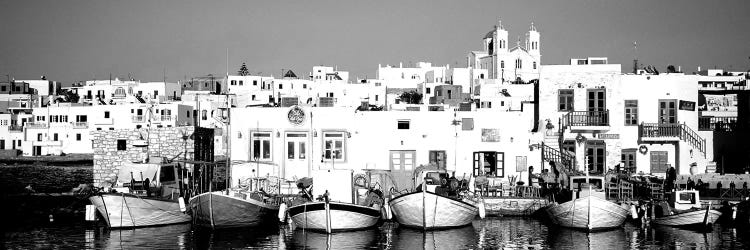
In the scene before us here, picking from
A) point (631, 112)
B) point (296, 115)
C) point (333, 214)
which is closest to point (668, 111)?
point (631, 112)

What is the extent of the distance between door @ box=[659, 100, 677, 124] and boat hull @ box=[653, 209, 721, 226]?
1099 cm

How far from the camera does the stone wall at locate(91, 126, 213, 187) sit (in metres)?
39.8

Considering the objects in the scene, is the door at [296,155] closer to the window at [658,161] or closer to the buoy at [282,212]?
the buoy at [282,212]

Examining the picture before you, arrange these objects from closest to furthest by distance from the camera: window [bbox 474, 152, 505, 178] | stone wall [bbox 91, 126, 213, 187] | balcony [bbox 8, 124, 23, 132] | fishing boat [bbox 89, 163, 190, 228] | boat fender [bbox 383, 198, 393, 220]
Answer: fishing boat [bbox 89, 163, 190, 228] < boat fender [bbox 383, 198, 393, 220] < window [bbox 474, 152, 505, 178] < stone wall [bbox 91, 126, 213, 187] < balcony [bbox 8, 124, 23, 132]

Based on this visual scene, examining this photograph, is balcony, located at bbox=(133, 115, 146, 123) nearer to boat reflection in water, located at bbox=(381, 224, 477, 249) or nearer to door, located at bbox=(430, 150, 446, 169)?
door, located at bbox=(430, 150, 446, 169)

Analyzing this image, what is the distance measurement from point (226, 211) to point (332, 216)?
3.84m

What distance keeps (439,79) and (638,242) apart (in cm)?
9972

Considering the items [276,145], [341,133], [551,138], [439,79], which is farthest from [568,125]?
[439,79]

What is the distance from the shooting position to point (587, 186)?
1264 inches

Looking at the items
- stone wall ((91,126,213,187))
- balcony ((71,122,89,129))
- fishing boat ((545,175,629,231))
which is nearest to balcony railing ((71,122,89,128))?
balcony ((71,122,89,129))

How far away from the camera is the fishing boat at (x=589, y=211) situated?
3108cm

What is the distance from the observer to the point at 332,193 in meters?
31.5

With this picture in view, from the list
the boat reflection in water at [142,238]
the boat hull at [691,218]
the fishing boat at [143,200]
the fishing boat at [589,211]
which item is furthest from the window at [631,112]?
the boat reflection in water at [142,238]

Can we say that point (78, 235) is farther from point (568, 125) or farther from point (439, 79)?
point (439, 79)
